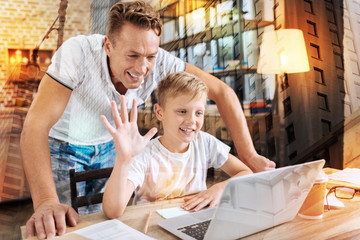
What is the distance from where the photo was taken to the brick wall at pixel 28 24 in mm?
993

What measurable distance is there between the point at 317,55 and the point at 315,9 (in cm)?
21

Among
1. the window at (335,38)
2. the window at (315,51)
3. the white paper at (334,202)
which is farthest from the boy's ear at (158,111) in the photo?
the window at (335,38)

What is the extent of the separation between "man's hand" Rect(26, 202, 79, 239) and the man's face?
39 centimetres

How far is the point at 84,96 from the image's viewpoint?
1103 millimetres

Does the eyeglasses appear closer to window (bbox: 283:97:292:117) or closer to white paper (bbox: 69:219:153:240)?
window (bbox: 283:97:292:117)

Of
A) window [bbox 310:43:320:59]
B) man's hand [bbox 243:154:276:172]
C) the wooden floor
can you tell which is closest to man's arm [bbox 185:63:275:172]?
man's hand [bbox 243:154:276:172]

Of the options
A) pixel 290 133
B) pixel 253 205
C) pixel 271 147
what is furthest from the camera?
pixel 290 133

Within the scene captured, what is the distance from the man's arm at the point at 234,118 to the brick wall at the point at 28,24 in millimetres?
415

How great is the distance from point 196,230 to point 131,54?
1.76 feet

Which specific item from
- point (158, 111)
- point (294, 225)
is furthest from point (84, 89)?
point (294, 225)

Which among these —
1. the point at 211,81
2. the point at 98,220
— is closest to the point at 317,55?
the point at 211,81

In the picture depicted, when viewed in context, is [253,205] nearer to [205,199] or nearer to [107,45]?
[205,199]

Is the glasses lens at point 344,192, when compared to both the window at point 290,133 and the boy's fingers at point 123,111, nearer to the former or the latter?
the window at point 290,133

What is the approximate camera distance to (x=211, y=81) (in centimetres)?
132
